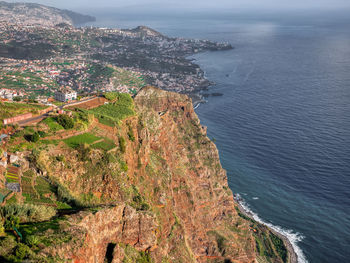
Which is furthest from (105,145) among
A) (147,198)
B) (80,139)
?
(147,198)

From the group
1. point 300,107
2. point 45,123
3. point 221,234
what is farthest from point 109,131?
point 300,107

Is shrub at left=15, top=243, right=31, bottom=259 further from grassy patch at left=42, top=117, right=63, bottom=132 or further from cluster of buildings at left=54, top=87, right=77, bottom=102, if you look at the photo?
cluster of buildings at left=54, top=87, right=77, bottom=102

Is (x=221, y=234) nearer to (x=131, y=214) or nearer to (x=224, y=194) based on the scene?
(x=224, y=194)

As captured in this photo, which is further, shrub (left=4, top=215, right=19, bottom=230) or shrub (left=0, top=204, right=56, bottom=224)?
shrub (left=0, top=204, right=56, bottom=224)

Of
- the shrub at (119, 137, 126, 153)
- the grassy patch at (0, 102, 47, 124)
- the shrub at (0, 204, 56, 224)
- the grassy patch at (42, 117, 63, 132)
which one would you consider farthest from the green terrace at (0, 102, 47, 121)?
the shrub at (0, 204, 56, 224)

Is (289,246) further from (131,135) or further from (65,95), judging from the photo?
(65,95)

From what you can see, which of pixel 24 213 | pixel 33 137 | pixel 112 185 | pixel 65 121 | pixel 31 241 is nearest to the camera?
pixel 31 241
